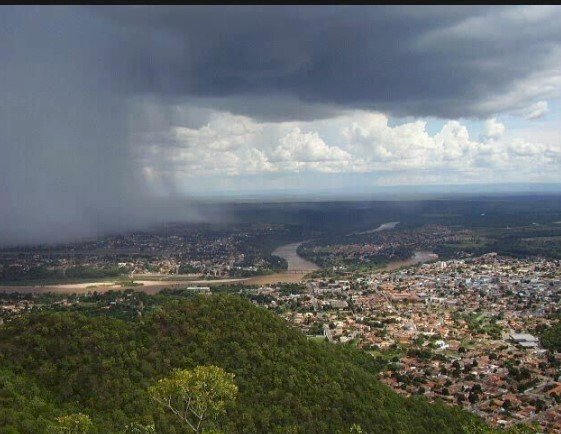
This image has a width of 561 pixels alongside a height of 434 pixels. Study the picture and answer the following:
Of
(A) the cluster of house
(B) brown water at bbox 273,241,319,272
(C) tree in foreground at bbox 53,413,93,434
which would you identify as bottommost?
(A) the cluster of house

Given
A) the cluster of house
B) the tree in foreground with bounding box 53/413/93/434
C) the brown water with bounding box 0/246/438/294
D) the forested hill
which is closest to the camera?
the tree in foreground with bounding box 53/413/93/434

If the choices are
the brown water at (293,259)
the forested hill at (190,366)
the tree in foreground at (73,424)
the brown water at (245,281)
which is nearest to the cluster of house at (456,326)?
the brown water at (245,281)

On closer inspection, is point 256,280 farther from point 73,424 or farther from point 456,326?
point 73,424

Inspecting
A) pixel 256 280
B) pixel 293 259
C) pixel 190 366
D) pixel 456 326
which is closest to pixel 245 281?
pixel 256 280

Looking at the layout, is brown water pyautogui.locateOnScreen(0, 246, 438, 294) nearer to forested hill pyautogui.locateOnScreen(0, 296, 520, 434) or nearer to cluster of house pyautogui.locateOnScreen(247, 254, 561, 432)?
cluster of house pyautogui.locateOnScreen(247, 254, 561, 432)

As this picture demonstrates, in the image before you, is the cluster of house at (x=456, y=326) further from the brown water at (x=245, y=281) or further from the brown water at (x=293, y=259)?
the brown water at (x=293, y=259)

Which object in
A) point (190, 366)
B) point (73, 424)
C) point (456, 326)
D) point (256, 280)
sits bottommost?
point (456, 326)

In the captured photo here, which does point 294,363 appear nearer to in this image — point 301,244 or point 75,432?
point 75,432

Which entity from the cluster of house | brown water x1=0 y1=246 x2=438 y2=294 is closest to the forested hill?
the cluster of house
